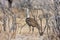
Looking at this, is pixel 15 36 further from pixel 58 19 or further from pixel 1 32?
pixel 58 19

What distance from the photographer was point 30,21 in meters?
3.57

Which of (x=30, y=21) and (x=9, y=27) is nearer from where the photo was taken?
(x=9, y=27)

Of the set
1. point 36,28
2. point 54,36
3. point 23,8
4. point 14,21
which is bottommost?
point 54,36

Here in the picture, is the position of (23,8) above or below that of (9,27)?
above

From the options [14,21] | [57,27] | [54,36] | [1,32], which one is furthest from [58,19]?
[1,32]

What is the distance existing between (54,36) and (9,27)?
1.19 metres

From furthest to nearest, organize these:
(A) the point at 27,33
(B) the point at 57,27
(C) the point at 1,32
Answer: (B) the point at 57,27 → (A) the point at 27,33 → (C) the point at 1,32

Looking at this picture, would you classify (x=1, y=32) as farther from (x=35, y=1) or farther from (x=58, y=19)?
(x=58, y=19)

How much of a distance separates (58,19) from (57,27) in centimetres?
22

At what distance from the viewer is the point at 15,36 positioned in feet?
11.1

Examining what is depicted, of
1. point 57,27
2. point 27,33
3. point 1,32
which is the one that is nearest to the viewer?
point 1,32

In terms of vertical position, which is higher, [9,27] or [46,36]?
[9,27]

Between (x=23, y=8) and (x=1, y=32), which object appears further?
(x=23, y=8)

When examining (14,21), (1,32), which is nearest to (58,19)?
(14,21)
